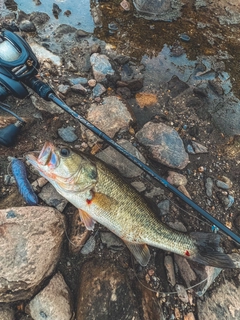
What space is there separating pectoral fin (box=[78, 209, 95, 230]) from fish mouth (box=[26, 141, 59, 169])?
0.70 m

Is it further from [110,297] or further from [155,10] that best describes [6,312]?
[155,10]

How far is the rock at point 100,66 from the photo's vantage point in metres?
5.09

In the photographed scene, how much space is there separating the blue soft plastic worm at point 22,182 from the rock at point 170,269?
1796 mm

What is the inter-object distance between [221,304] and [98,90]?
3643 mm

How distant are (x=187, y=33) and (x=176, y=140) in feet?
10.3

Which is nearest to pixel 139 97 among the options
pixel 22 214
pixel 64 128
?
pixel 64 128

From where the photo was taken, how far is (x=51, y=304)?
121 inches

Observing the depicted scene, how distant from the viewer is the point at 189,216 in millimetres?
4082

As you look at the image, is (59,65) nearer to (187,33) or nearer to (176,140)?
(176,140)

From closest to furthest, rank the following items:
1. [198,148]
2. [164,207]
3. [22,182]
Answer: [22,182], [164,207], [198,148]

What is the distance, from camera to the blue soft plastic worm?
11.8 feet

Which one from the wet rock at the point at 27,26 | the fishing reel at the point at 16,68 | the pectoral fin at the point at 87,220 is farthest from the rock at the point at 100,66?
the pectoral fin at the point at 87,220

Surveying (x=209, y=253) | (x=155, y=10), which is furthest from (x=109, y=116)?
(x=155, y=10)

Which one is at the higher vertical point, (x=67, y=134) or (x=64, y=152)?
(x=64, y=152)
